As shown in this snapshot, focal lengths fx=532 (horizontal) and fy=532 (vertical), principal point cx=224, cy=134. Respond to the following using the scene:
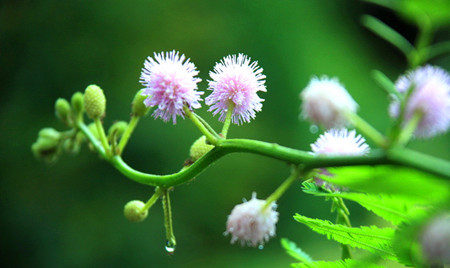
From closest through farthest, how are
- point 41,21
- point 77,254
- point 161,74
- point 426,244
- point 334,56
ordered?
point 426,244 < point 161,74 < point 77,254 < point 41,21 < point 334,56

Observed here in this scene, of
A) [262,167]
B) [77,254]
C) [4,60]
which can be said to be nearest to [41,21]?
[4,60]

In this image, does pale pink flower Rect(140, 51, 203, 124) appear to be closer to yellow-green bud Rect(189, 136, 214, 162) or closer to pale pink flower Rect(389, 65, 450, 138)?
yellow-green bud Rect(189, 136, 214, 162)

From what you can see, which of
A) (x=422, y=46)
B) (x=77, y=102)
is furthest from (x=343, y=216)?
(x=77, y=102)

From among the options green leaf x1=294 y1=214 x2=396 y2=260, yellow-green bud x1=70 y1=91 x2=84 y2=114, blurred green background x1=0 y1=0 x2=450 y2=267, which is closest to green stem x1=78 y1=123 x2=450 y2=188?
green leaf x1=294 y1=214 x2=396 y2=260

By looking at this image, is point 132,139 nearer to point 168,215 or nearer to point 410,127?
point 168,215

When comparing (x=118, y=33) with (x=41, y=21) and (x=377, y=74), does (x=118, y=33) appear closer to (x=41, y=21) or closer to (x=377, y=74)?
(x=41, y=21)

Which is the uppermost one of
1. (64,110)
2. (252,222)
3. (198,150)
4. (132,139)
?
(132,139)
